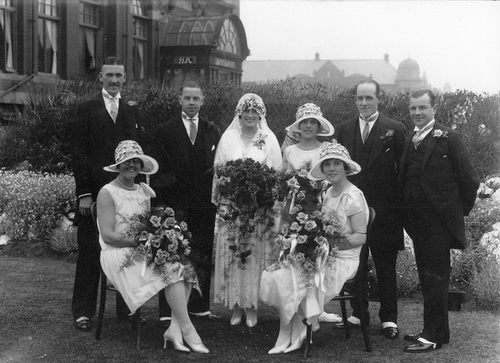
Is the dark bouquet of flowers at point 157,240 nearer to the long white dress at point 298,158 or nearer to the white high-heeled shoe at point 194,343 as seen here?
the white high-heeled shoe at point 194,343

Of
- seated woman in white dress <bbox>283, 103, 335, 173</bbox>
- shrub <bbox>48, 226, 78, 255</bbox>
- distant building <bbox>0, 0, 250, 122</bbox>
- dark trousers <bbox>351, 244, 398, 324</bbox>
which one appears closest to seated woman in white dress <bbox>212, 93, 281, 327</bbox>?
seated woman in white dress <bbox>283, 103, 335, 173</bbox>

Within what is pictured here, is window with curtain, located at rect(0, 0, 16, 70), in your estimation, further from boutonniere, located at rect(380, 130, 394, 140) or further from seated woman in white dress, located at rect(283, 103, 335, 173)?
boutonniere, located at rect(380, 130, 394, 140)

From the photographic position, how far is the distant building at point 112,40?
17219mm

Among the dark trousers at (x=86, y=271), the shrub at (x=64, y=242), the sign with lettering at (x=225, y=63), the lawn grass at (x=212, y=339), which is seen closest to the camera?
the lawn grass at (x=212, y=339)

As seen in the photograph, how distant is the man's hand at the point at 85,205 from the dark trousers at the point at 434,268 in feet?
9.68

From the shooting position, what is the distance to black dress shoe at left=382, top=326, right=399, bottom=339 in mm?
5957

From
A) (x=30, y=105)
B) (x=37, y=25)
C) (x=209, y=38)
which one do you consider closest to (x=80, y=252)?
(x=30, y=105)

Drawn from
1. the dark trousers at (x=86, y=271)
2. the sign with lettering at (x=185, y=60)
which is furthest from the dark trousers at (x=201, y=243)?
the sign with lettering at (x=185, y=60)

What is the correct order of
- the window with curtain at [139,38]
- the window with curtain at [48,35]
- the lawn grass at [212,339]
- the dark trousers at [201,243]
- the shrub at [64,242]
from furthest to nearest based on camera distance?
the window with curtain at [139,38] → the window with curtain at [48,35] → the shrub at [64,242] → the dark trousers at [201,243] → the lawn grass at [212,339]

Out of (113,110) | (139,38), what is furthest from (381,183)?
(139,38)

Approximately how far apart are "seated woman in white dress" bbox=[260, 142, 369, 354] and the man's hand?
180cm

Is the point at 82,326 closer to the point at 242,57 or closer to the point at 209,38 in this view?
the point at 209,38

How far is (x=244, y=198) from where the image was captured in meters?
5.90

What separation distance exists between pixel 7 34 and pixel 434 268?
48.1ft
